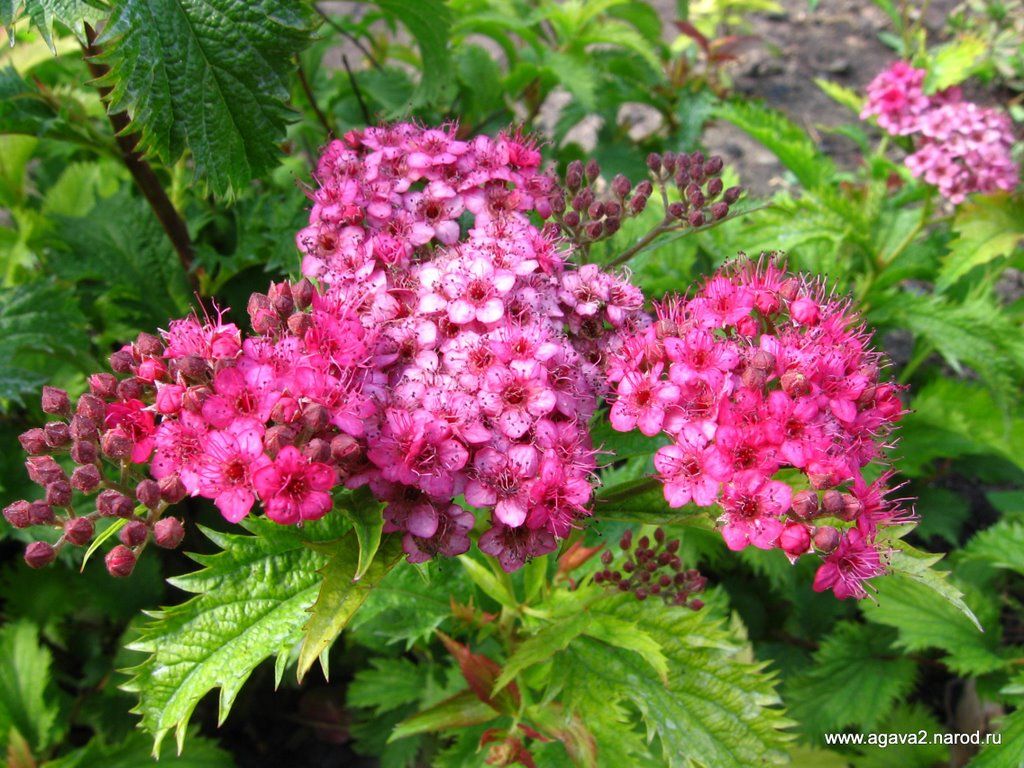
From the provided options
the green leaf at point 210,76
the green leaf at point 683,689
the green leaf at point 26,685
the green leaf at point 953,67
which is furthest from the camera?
the green leaf at point 953,67

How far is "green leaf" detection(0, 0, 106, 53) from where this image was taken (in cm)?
152

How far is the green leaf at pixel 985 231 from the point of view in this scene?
2885mm

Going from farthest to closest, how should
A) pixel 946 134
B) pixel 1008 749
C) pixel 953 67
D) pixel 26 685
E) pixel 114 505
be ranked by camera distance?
pixel 953 67 < pixel 946 134 < pixel 26 685 < pixel 1008 749 < pixel 114 505

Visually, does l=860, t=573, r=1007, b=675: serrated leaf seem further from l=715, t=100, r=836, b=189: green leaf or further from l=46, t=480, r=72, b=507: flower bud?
l=46, t=480, r=72, b=507: flower bud

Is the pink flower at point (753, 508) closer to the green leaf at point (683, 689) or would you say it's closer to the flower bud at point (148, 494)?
the green leaf at point (683, 689)

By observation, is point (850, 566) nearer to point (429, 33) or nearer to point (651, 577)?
point (651, 577)

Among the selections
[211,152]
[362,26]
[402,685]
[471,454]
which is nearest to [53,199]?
[362,26]

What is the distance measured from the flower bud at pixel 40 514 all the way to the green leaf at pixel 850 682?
234cm

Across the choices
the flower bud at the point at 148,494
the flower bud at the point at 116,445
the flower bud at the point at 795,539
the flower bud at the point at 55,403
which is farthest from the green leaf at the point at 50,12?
the flower bud at the point at 795,539

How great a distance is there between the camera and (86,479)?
1.38 metres

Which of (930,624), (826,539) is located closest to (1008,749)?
(930,624)

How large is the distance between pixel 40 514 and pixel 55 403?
22 centimetres

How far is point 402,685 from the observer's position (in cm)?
258

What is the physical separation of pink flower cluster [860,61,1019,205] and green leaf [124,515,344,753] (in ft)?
8.94
